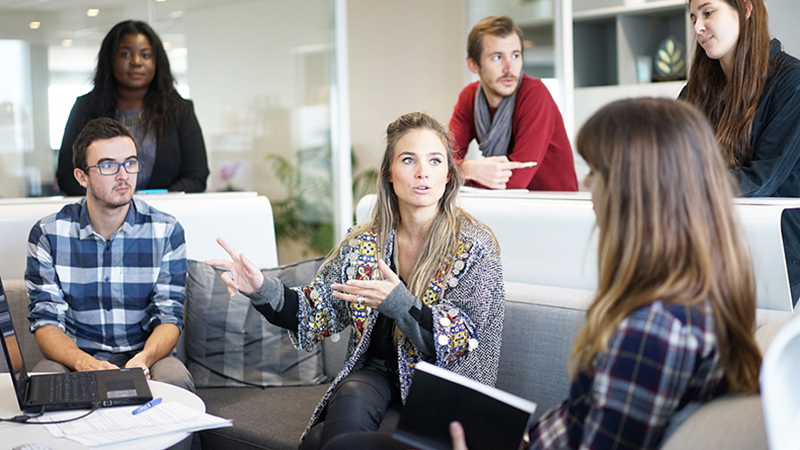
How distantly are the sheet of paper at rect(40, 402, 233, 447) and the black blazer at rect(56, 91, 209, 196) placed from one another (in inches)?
73.9

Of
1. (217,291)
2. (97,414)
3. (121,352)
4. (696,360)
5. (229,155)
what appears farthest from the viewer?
(229,155)

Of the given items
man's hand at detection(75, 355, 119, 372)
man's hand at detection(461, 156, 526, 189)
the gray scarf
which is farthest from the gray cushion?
the gray scarf

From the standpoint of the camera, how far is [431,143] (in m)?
2.24

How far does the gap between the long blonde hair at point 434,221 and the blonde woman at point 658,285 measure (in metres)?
0.93

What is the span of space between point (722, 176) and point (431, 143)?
1.11m

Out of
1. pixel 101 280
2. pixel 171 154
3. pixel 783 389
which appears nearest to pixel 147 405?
pixel 101 280

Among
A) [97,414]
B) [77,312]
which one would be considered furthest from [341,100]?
[97,414]

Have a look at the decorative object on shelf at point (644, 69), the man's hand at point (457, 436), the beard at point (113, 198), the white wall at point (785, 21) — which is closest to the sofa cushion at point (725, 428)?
the man's hand at point (457, 436)

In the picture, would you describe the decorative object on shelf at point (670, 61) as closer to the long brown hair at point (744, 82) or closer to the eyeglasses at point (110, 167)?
the long brown hair at point (744, 82)

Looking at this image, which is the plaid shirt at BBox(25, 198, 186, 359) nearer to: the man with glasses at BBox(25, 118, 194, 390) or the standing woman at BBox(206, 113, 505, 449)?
the man with glasses at BBox(25, 118, 194, 390)

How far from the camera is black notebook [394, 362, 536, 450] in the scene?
1402 mm

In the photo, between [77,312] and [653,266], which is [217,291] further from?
[653,266]

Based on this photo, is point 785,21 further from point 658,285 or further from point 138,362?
point 658,285

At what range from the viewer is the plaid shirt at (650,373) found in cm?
111
